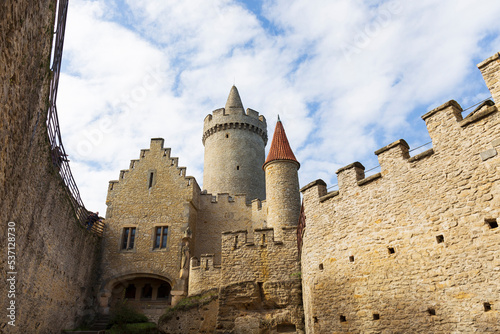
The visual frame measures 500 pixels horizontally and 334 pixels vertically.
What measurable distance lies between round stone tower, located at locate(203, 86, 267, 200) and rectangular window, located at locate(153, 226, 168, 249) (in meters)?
7.01

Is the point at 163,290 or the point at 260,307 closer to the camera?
the point at 260,307

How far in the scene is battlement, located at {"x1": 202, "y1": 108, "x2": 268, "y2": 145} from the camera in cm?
2911

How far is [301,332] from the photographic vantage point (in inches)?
475

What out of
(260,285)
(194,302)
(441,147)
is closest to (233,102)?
(194,302)

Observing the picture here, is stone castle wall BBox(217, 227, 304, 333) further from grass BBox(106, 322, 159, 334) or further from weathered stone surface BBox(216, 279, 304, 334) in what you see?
grass BBox(106, 322, 159, 334)

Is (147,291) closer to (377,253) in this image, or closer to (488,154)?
(377,253)

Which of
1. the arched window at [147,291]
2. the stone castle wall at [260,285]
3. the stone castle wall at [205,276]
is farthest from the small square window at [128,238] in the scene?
the stone castle wall at [260,285]

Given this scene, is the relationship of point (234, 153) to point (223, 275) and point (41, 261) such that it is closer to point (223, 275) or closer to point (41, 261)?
point (223, 275)

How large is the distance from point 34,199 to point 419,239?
10.8 metres

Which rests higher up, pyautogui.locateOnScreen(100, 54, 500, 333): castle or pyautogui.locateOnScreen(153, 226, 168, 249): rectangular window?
pyautogui.locateOnScreen(153, 226, 168, 249): rectangular window

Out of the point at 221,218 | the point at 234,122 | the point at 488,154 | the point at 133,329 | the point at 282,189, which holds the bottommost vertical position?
the point at 133,329

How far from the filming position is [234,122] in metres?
29.0

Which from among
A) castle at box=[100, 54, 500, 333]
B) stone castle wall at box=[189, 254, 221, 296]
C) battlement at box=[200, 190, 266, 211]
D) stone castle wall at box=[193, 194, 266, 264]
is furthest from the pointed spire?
→ stone castle wall at box=[189, 254, 221, 296]

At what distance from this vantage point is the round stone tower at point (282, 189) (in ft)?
57.7
